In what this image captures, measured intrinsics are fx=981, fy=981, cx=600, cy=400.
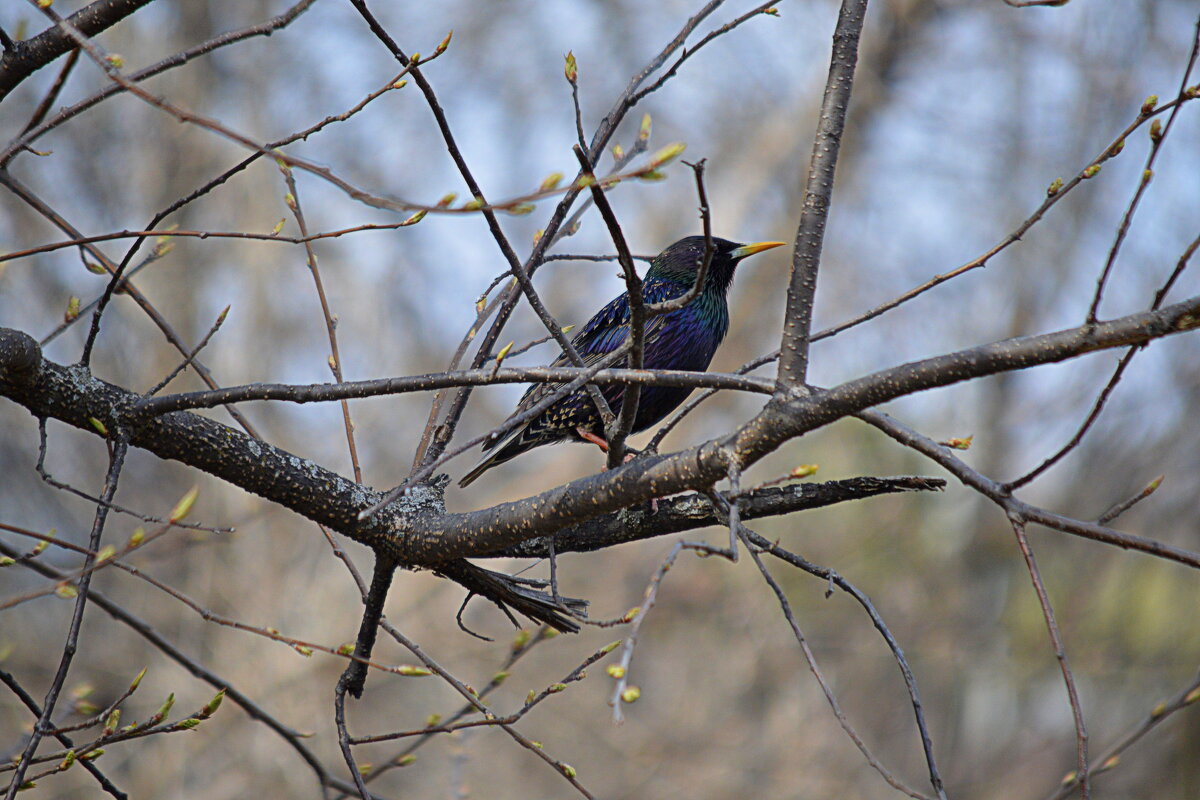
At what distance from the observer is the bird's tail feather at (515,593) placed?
86.0 inches

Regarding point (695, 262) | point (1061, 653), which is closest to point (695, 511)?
point (1061, 653)

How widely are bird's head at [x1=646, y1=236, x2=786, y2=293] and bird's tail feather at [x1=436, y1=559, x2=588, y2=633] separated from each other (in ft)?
6.01

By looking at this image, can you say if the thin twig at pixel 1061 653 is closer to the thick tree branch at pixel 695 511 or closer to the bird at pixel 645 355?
the thick tree branch at pixel 695 511

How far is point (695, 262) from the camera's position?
4.23 m

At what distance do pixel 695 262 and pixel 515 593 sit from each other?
234 cm

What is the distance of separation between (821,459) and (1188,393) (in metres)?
3.05

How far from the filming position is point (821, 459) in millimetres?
9070

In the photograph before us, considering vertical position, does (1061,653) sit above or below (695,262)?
below

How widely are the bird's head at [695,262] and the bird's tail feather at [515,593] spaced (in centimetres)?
183

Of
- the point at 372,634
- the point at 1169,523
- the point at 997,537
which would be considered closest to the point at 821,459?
the point at 997,537

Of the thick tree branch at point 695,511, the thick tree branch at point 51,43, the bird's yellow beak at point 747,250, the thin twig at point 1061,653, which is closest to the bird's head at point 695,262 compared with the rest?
the bird's yellow beak at point 747,250

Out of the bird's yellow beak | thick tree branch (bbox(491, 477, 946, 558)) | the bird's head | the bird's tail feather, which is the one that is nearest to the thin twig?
thick tree branch (bbox(491, 477, 946, 558))

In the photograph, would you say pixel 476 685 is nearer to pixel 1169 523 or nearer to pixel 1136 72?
pixel 1169 523

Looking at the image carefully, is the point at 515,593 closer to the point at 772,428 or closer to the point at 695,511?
the point at 695,511
